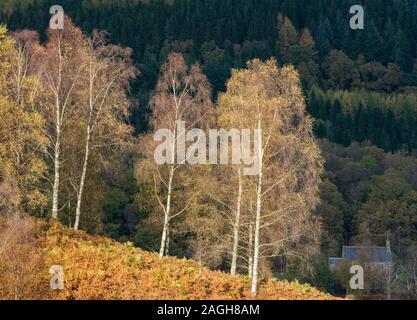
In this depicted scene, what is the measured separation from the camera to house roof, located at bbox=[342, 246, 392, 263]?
3994 inches

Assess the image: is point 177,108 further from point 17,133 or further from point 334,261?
point 334,261

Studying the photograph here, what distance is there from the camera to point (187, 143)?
Answer: 4081cm

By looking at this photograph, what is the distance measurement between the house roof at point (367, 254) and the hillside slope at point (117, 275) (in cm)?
6656

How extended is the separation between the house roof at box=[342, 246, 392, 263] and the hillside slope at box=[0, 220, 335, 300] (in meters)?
66.6

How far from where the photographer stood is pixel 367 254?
335ft

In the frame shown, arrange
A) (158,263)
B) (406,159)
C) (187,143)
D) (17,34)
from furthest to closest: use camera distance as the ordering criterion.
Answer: (406,159) < (17,34) < (187,143) < (158,263)

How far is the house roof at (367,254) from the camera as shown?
101 meters

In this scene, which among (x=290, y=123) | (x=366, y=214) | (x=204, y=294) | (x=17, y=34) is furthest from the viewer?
(x=366, y=214)

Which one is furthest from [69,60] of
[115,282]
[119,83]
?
[115,282]

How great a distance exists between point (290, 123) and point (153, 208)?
11.1 m

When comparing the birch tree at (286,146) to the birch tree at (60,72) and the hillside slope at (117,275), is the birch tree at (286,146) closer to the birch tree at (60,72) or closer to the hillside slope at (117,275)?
the hillside slope at (117,275)

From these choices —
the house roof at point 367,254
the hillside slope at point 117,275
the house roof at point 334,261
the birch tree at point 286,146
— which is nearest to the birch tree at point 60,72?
the hillside slope at point 117,275

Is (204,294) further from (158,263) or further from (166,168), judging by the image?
(166,168)

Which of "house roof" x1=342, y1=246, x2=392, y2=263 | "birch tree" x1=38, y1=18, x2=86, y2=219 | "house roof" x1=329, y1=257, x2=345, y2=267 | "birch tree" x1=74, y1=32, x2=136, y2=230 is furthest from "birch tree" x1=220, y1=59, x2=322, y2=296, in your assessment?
"house roof" x1=329, y1=257, x2=345, y2=267
